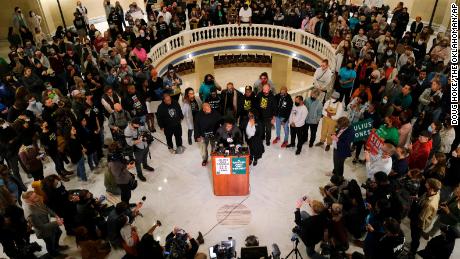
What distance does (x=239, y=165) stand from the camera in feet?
21.9

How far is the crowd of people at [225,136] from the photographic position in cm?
552

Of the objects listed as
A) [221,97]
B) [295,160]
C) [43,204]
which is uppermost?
[221,97]

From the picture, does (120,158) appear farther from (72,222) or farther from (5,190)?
(5,190)

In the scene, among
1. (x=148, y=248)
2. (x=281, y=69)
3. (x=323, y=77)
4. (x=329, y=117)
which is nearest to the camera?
(x=148, y=248)

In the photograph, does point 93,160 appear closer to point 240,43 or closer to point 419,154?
point 419,154

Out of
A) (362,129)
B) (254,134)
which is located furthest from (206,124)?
(362,129)

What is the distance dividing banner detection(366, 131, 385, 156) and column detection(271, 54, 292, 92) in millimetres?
10600

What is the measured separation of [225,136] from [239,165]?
1.99ft

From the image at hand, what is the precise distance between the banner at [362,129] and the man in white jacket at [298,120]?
0.97 metres

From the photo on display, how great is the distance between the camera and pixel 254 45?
14.4 m

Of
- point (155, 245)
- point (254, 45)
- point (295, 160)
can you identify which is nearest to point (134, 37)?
point (254, 45)

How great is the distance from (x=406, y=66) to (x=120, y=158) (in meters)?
6.48

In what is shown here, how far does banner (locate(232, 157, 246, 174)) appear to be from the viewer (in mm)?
6585

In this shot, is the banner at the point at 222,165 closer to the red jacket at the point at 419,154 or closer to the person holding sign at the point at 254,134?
the person holding sign at the point at 254,134
